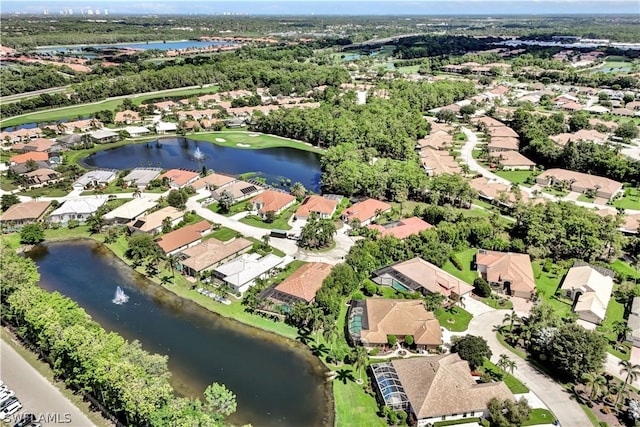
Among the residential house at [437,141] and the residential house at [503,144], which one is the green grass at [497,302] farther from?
the residential house at [437,141]

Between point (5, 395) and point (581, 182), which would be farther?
point (581, 182)

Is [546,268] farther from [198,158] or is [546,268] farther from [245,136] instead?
[245,136]

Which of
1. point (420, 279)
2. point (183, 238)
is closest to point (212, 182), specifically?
point (183, 238)

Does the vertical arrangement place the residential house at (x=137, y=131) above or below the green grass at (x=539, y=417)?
above

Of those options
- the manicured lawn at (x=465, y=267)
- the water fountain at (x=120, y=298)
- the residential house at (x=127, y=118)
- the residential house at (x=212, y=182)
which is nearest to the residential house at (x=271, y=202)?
the residential house at (x=212, y=182)

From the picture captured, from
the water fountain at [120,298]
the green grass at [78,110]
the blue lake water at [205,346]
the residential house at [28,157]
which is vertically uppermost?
the green grass at [78,110]

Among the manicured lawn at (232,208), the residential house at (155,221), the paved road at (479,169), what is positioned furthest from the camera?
the paved road at (479,169)

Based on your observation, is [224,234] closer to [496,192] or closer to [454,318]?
[454,318]
